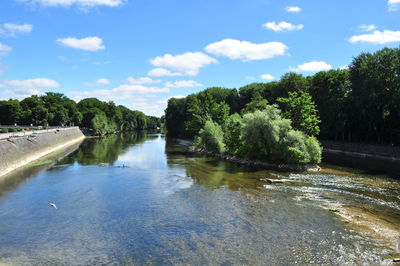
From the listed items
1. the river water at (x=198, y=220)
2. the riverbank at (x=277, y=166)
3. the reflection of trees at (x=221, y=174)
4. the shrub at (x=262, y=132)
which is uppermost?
the shrub at (x=262, y=132)

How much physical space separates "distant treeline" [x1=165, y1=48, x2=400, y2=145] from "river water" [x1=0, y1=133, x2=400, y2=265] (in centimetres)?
2399

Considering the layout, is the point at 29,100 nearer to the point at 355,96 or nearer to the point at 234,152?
the point at 234,152

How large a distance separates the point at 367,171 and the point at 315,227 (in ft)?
93.3

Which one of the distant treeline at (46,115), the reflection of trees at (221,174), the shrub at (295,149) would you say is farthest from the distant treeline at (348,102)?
the distant treeline at (46,115)

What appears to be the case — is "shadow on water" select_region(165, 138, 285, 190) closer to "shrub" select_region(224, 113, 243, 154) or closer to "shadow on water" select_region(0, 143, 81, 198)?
"shrub" select_region(224, 113, 243, 154)

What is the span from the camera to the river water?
1761cm

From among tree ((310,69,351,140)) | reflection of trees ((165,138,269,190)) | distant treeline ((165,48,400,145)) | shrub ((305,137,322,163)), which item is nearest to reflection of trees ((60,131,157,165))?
reflection of trees ((165,138,269,190))

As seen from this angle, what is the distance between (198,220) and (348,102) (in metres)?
60.1

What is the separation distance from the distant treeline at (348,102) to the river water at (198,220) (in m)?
24.0

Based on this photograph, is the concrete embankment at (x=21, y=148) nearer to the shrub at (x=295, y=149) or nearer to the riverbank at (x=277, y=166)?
the riverbank at (x=277, y=166)

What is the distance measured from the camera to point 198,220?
23391 millimetres

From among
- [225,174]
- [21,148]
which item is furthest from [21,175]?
[225,174]

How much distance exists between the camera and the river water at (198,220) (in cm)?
1761

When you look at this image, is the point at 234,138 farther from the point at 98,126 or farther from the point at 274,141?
the point at 98,126
